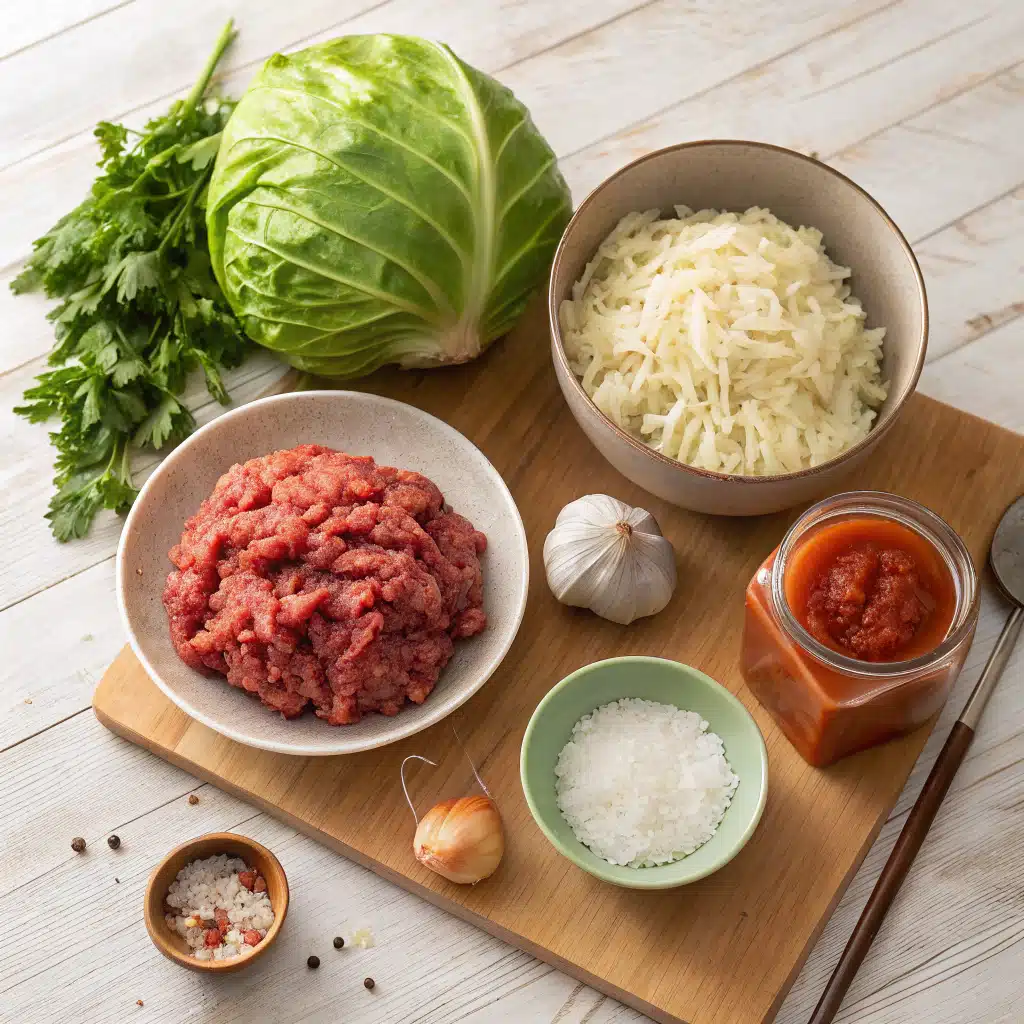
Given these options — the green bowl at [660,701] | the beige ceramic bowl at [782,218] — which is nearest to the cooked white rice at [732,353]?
the beige ceramic bowl at [782,218]

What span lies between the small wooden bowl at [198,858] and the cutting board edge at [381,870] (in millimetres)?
120

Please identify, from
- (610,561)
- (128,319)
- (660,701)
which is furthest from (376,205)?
(660,701)

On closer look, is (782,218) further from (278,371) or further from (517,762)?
(517,762)

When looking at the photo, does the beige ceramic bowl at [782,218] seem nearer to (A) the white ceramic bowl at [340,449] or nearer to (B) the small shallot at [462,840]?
(A) the white ceramic bowl at [340,449]

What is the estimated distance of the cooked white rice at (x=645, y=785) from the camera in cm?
269

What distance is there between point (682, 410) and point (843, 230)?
25.9 inches

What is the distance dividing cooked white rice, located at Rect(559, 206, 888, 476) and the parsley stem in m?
1.28

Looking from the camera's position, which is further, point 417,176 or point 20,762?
point 20,762

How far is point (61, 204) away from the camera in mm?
3531

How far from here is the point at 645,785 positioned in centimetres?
271

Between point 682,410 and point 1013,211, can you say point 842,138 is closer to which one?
point 1013,211

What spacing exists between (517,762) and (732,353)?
3.44 feet

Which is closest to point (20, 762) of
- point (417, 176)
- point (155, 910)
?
point (155, 910)

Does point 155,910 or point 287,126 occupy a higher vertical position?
point 287,126
